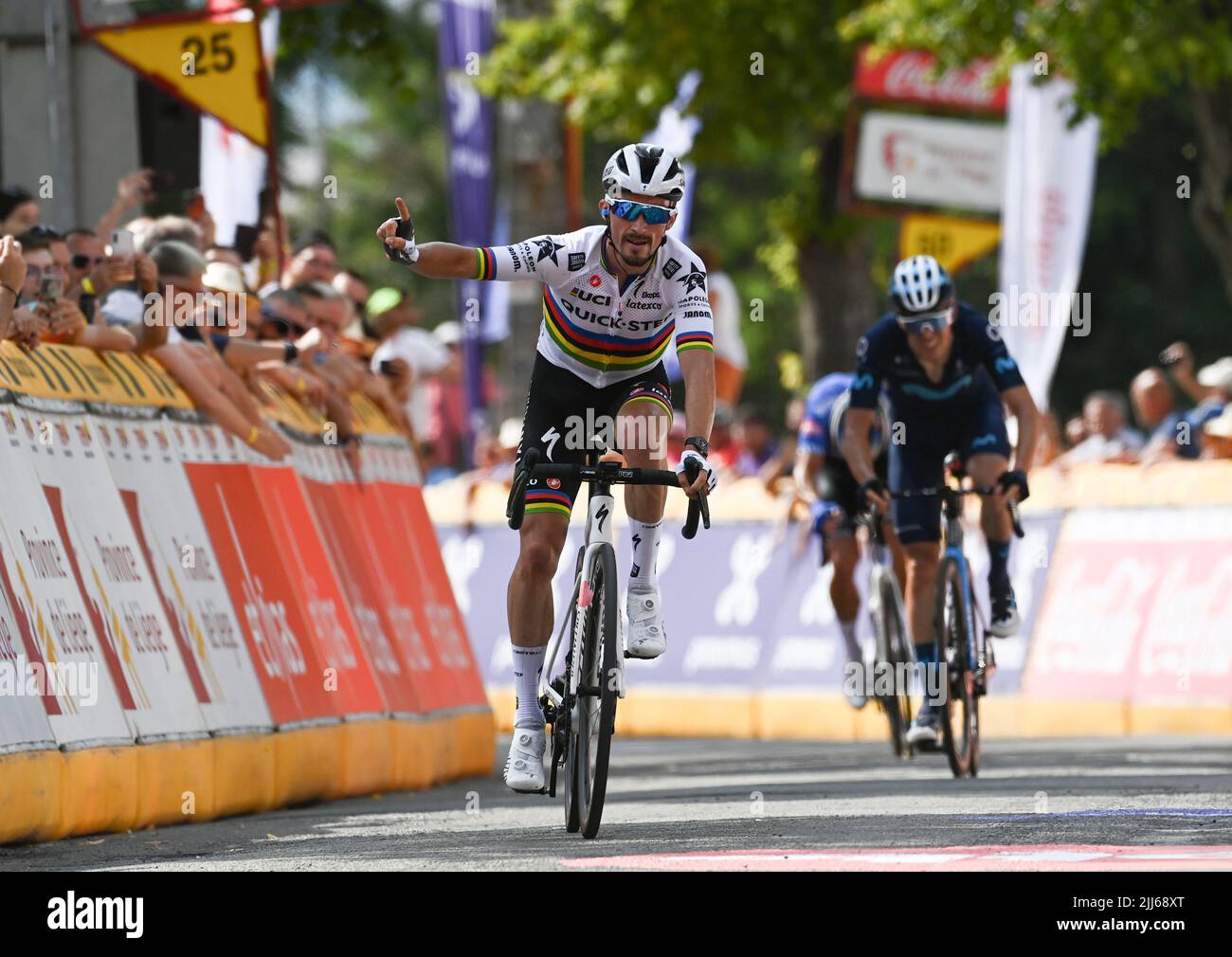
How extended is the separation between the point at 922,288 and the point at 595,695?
3886 mm

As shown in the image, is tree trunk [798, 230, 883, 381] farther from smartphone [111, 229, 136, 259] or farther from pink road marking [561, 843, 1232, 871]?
pink road marking [561, 843, 1232, 871]

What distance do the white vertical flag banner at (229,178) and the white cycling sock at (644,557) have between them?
5968 mm

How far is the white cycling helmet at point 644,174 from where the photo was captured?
9031 mm

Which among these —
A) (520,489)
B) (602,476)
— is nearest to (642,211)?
(602,476)

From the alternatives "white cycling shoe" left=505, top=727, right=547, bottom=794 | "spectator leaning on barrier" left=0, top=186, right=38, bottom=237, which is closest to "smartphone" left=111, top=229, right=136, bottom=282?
"spectator leaning on barrier" left=0, top=186, right=38, bottom=237

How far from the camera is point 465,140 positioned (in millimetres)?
25031

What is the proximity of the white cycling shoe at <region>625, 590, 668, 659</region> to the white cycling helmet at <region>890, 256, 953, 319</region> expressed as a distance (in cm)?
326

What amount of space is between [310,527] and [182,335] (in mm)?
1248

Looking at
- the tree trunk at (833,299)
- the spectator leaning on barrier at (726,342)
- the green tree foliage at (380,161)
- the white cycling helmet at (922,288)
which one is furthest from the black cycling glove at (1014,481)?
the green tree foliage at (380,161)

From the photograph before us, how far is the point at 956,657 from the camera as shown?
12039mm

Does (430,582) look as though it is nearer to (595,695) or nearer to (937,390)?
(937,390)
